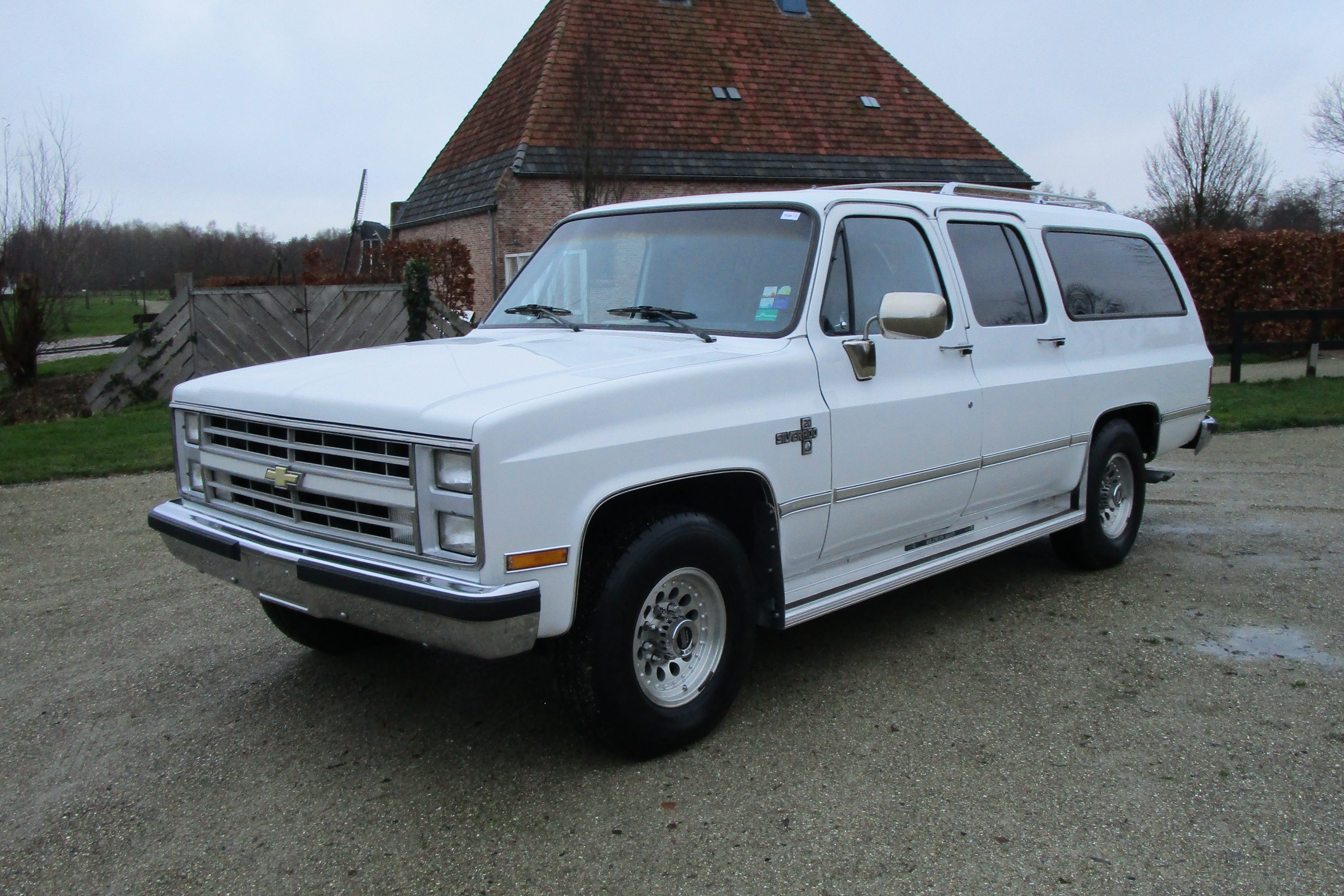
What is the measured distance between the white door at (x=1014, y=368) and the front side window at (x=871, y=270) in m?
0.25

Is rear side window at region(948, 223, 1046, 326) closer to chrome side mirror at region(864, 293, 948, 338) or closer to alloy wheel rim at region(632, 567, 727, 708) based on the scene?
chrome side mirror at region(864, 293, 948, 338)

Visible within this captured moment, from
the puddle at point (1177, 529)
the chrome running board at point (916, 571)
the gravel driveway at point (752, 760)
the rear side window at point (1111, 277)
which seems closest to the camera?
the gravel driveway at point (752, 760)

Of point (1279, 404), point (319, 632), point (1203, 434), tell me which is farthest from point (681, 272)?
point (1279, 404)

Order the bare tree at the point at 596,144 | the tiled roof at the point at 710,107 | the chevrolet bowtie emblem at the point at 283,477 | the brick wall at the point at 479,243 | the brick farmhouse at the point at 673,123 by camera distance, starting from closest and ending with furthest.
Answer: the chevrolet bowtie emblem at the point at 283,477 < the bare tree at the point at 596,144 < the brick farmhouse at the point at 673,123 < the tiled roof at the point at 710,107 < the brick wall at the point at 479,243

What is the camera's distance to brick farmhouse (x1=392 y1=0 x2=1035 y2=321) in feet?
65.4

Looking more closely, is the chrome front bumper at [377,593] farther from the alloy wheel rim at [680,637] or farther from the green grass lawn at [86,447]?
the green grass lawn at [86,447]

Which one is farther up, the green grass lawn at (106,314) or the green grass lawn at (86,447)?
the green grass lawn at (106,314)

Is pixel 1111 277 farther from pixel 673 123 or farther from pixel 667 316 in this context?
pixel 673 123

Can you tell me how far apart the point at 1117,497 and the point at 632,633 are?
150 inches

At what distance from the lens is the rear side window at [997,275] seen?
196 inches

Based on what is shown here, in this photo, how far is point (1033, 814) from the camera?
10.8 ft

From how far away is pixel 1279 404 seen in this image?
1202cm

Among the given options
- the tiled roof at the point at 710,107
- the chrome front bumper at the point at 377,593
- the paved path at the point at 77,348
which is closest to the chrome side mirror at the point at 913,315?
the chrome front bumper at the point at 377,593

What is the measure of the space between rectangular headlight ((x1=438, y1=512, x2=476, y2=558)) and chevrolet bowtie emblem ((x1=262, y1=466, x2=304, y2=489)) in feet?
2.20
